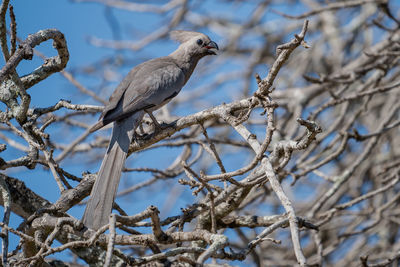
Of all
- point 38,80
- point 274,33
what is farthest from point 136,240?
point 274,33

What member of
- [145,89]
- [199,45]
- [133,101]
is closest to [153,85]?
[145,89]

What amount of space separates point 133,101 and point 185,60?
1.36 meters

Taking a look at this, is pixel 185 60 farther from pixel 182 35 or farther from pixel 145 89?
pixel 145 89

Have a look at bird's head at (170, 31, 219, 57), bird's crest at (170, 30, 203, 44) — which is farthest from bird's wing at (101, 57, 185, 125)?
bird's crest at (170, 30, 203, 44)

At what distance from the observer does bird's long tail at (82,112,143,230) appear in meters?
3.45

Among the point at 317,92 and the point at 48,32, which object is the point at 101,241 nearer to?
the point at 48,32

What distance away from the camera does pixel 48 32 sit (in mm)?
3545

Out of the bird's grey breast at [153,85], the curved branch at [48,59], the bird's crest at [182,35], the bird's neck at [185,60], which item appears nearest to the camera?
the curved branch at [48,59]

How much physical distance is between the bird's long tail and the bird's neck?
4.11 ft

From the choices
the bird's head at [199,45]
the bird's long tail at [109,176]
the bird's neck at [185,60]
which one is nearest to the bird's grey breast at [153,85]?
the bird's long tail at [109,176]

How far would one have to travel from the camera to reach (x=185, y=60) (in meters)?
5.68

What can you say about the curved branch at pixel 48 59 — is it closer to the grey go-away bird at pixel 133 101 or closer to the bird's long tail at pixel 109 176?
the grey go-away bird at pixel 133 101

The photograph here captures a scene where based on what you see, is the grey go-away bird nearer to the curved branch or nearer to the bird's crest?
the bird's crest

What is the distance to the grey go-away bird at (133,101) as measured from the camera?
11.6ft
